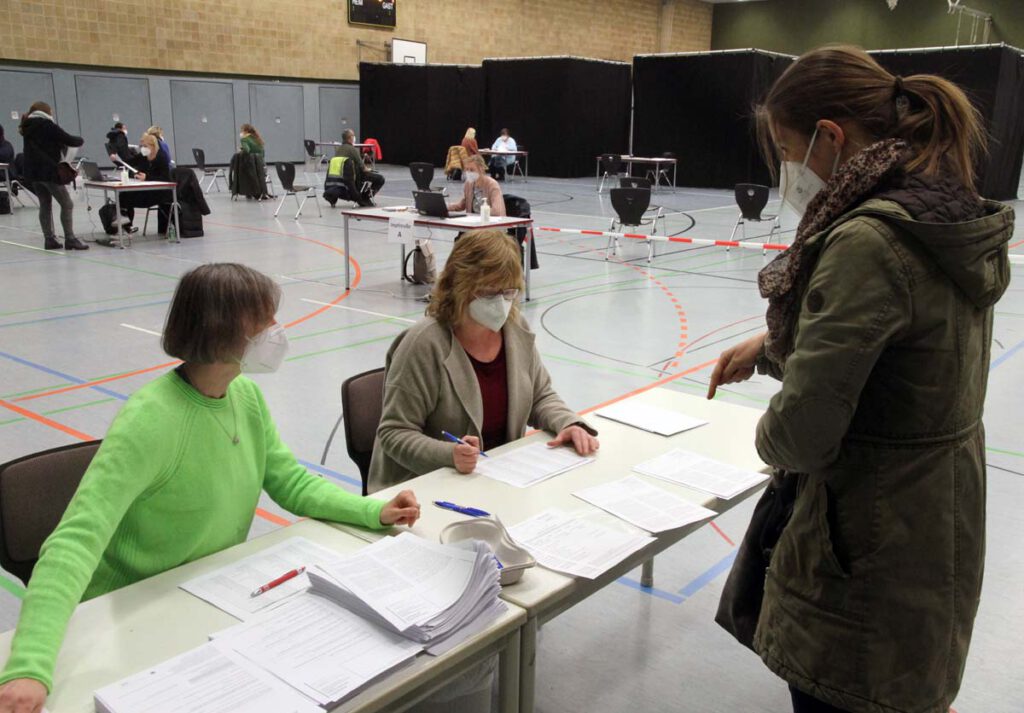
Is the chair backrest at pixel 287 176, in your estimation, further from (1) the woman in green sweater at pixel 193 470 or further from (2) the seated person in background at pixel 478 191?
(1) the woman in green sweater at pixel 193 470

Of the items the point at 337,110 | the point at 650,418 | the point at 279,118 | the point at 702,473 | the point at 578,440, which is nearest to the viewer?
the point at 702,473

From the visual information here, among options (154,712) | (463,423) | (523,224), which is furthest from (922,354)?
(523,224)

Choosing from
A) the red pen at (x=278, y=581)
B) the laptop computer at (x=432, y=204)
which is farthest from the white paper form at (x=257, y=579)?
the laptop computer at (x=432, y=204)

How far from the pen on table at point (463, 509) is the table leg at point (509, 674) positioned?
1.40ft

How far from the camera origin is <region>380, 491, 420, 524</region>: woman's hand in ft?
6.48

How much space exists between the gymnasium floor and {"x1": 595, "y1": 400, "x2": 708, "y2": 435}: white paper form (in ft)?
2.30

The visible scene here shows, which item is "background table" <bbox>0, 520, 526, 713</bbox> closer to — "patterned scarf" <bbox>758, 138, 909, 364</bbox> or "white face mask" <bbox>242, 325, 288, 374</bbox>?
"white face mask" <bbox>242, 325, 288, 374</bbox>

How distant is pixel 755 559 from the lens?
1.69 metres

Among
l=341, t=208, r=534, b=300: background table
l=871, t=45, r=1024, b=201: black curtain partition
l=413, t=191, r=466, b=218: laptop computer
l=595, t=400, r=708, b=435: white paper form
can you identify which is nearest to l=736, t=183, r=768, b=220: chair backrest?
l=341, t=208, r=534, b=300: background table

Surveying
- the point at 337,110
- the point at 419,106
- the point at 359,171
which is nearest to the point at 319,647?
the point at 359,171

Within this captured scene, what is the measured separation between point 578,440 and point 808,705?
1.12m

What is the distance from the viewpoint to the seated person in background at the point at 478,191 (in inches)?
322

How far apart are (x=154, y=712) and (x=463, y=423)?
4.68 feet

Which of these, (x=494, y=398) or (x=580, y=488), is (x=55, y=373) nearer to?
(x=494, y=398)
